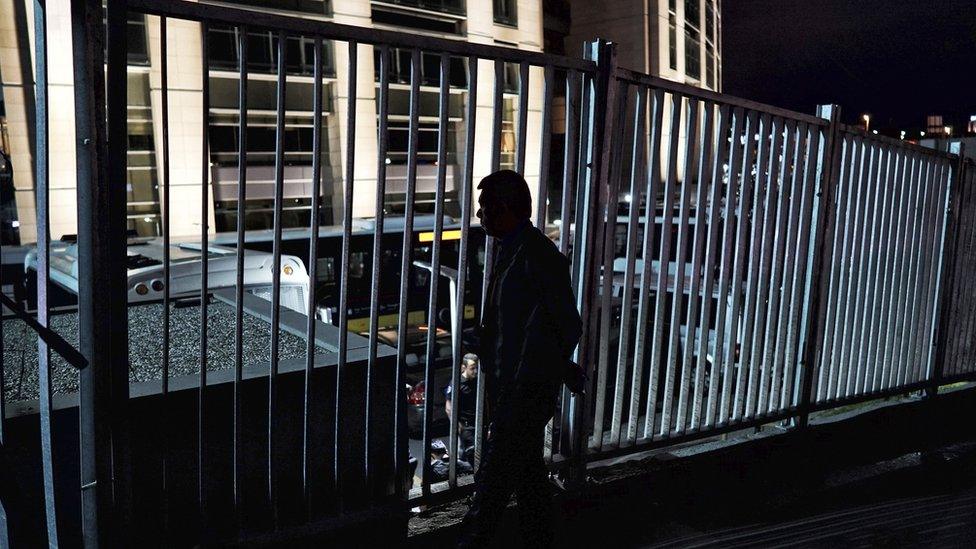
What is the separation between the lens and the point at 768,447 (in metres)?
4.21

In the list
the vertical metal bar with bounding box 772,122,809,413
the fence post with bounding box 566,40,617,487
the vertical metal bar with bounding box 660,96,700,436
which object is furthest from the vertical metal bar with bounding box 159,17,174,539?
the vertical metal bar with bounding box 772,122,809,413

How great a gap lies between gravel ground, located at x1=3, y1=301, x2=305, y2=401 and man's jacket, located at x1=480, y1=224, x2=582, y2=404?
32.5 inches

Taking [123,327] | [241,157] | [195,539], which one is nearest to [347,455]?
[195,539]

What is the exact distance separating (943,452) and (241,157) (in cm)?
447

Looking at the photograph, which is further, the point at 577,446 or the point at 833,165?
the point at 833,165

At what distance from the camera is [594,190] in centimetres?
313

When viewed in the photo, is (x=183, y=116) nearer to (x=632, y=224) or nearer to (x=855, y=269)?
(x=855, y=269)

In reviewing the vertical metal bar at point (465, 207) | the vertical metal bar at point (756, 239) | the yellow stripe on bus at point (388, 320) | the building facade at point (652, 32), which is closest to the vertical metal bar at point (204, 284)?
the vertical metal bar at point (465, 207)

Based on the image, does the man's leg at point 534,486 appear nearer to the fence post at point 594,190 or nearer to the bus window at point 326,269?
the fence post at point 594,190

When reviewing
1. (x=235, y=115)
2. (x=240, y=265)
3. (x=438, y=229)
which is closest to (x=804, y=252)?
(x=438, y=229)

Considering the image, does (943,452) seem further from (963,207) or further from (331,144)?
(331,144)

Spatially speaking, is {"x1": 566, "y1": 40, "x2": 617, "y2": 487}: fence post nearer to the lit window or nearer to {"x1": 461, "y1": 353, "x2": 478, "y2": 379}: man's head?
{"x1": 461, "y1": 353, "x2": 478, "y2": 379}: man's head

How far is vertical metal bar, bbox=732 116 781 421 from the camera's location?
3.80 meters

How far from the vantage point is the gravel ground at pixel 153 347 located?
266 cm
